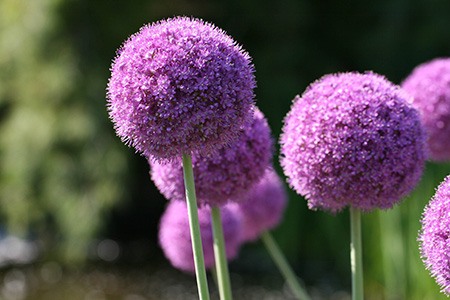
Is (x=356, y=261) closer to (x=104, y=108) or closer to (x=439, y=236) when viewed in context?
(x=439, y=236)

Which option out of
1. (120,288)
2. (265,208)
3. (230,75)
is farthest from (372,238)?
(230,75)

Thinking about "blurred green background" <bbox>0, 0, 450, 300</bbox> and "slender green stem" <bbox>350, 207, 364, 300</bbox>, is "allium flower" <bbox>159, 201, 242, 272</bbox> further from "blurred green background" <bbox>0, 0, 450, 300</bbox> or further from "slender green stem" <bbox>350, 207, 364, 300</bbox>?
"blurred green background" <bbox>0, 0, 450, 300</bbox>

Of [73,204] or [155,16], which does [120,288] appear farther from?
[155,16]

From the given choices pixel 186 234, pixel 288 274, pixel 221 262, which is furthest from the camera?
pixel 186 234

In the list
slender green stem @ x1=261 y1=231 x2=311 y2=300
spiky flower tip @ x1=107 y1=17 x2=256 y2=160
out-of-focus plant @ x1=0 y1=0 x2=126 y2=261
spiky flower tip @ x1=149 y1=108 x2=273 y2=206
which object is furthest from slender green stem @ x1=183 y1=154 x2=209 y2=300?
out-of-focus plant @ x1=0 y1=0 x2=126 y2=261

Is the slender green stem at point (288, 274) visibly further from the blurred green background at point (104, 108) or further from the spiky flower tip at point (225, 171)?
the blurred green background at point (104, 108)

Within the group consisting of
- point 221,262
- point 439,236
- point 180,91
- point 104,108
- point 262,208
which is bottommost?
point 439,236

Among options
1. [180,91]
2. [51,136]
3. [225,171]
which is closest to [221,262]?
[225,171]

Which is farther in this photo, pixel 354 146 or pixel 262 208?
pixel 262 208
